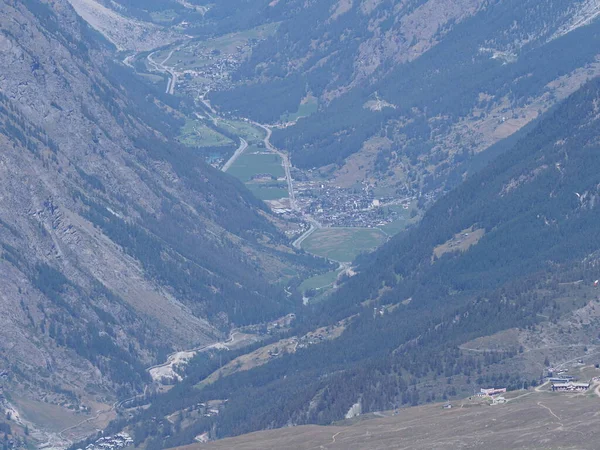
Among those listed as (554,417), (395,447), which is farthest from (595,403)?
(395,447)

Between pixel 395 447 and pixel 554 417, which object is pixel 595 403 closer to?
pixel 554 417

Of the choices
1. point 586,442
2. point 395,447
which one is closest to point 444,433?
point 395,447

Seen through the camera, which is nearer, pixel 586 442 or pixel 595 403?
pixel 586 442

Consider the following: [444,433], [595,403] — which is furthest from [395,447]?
[595,403]

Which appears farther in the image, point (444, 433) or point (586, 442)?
point (444, 433)

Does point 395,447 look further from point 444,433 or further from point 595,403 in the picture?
point 595,403

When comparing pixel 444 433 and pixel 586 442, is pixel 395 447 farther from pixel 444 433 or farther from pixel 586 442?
pixel 586 442
